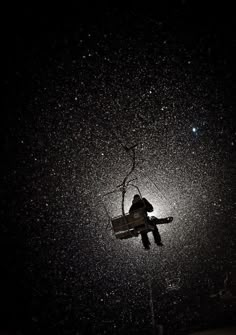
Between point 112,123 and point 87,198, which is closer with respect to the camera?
point 112,123

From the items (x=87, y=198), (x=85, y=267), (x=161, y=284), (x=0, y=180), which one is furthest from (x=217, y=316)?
(x=0, y=180)

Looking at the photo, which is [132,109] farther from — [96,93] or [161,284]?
[161,284]

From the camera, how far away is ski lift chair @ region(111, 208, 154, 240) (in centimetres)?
420

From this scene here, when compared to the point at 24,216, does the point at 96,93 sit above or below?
below

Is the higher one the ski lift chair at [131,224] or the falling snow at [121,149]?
the falling snow at [121,149]

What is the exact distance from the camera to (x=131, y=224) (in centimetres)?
421

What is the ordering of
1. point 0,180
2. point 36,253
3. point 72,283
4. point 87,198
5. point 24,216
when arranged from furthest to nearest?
point 72,283
point 36,253
point 24,216
point 0,180
point 87,198

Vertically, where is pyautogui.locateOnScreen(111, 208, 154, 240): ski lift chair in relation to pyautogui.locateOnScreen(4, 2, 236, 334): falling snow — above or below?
below

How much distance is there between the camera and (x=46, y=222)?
11.6 m

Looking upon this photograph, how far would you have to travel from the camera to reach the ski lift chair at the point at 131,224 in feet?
13.8

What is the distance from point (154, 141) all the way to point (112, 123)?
103 cm

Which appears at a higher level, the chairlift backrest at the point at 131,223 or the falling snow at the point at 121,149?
the falling snow at the point at 121,149

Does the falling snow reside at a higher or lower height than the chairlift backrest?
higher

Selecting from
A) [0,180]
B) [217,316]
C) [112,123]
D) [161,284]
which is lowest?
[217,316]
